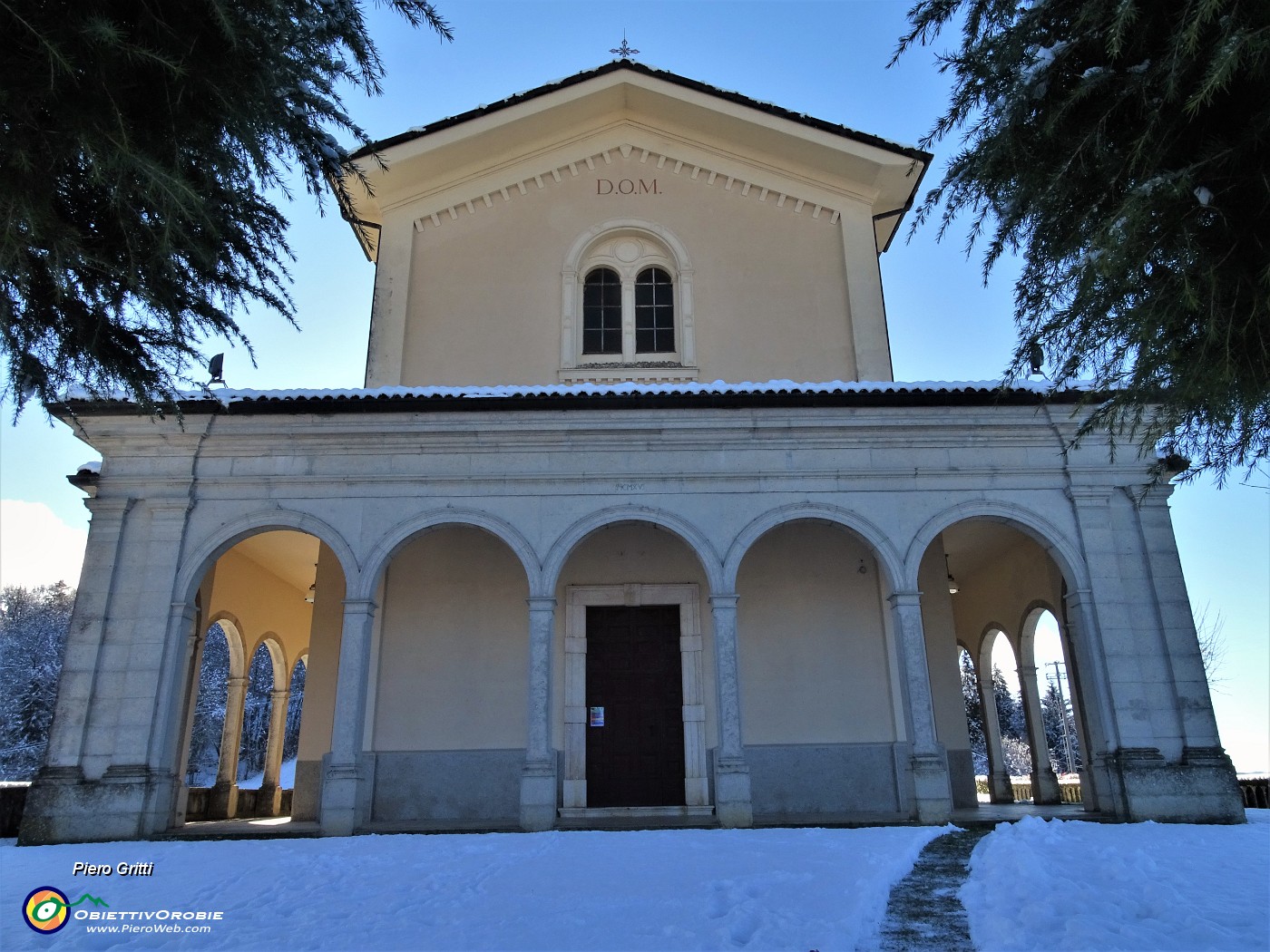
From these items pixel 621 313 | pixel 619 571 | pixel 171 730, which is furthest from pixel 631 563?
pixel 171 730

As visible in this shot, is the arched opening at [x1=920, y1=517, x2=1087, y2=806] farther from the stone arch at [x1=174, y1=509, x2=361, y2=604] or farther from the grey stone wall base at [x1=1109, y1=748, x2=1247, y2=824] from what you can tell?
the stone arch at [x1=174, y1=509, x2=361, y2=604]

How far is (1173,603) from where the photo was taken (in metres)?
10.0

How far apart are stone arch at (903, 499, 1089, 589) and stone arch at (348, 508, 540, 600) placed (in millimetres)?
4389

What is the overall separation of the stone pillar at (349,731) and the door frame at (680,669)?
2.47 metres

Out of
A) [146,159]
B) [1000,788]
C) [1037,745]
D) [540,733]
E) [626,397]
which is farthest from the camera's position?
[1000,788]

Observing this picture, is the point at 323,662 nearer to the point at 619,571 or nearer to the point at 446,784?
the point at 446,784

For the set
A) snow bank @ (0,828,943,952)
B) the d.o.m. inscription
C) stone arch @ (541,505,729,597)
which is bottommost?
snow bank @ (0,828,943,952)

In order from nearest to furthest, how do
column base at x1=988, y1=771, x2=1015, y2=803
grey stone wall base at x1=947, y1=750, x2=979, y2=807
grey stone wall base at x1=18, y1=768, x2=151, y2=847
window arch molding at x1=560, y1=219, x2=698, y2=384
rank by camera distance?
grey stone wall base at x1=18, y1=768, x2=151, y2=847
grey stone wall base at x1=947, y1=750, x2=979, y2=807
window arch molding at x1=560, y1=219, x2=698, y2=384
column base at x1=988, y1=771, x2=1015, y2=803

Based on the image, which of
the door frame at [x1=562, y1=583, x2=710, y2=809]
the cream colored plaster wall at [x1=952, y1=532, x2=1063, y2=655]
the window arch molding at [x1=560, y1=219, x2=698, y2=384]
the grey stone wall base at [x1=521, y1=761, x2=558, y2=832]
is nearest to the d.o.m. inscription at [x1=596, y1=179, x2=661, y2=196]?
the window arch molding at [x1=560, y1=219, x2=698, y2=384]

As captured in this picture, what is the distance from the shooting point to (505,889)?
6.02 meters

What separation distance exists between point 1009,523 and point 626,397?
4786 millimetres

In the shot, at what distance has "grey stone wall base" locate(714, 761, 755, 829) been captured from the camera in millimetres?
9406

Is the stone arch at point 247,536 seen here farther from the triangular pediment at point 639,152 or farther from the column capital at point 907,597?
the column capital at point 907,597

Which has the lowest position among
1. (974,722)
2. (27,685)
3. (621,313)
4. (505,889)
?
(505,889)
